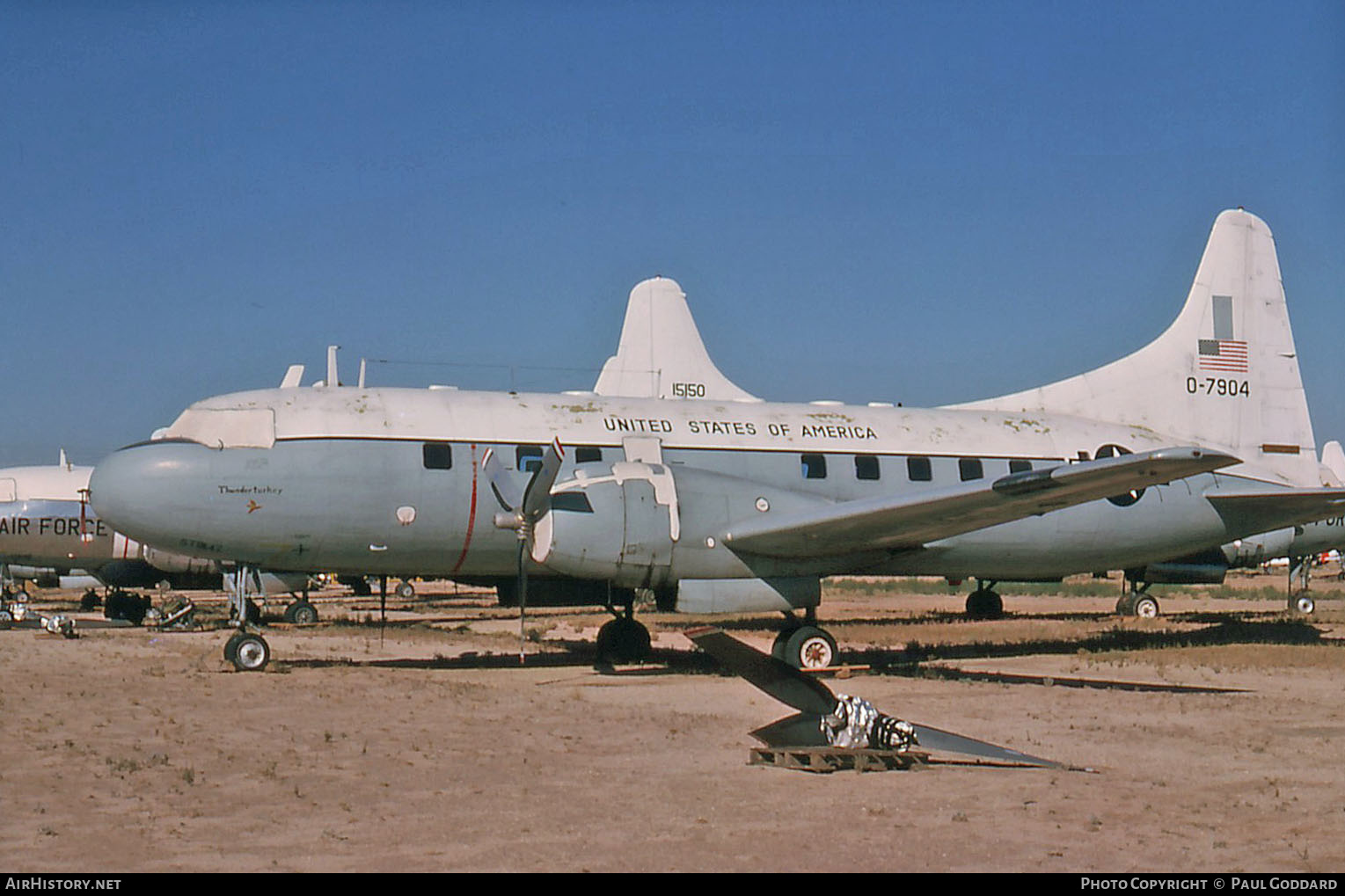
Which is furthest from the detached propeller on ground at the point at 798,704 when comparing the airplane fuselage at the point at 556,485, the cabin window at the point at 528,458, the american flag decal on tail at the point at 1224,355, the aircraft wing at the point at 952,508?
the american flag decal on tail at the point at 1224,355

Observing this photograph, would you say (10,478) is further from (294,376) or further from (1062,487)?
(1062,487)

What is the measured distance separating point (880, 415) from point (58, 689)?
11683mm

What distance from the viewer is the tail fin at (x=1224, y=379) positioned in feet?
71.7

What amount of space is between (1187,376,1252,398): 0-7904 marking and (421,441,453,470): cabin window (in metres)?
12.4

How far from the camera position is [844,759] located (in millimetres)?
9930

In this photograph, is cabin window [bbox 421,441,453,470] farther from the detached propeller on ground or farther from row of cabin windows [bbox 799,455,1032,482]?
the detached propeller on ground

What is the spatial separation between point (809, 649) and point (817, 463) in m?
3.14

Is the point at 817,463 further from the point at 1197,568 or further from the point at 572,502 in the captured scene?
the point at 1197,568

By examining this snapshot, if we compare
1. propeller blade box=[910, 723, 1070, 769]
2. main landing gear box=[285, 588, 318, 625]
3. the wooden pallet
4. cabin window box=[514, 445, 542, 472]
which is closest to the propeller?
cabin window box=[514, 445, 542, 472]

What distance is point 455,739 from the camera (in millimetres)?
11531

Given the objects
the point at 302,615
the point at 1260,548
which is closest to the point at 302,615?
the point at 302,615

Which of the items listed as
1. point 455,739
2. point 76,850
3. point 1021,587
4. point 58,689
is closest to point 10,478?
point 58,689

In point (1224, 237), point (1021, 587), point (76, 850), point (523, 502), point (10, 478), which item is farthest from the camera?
point (1021, 587)

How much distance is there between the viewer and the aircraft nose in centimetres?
1638
